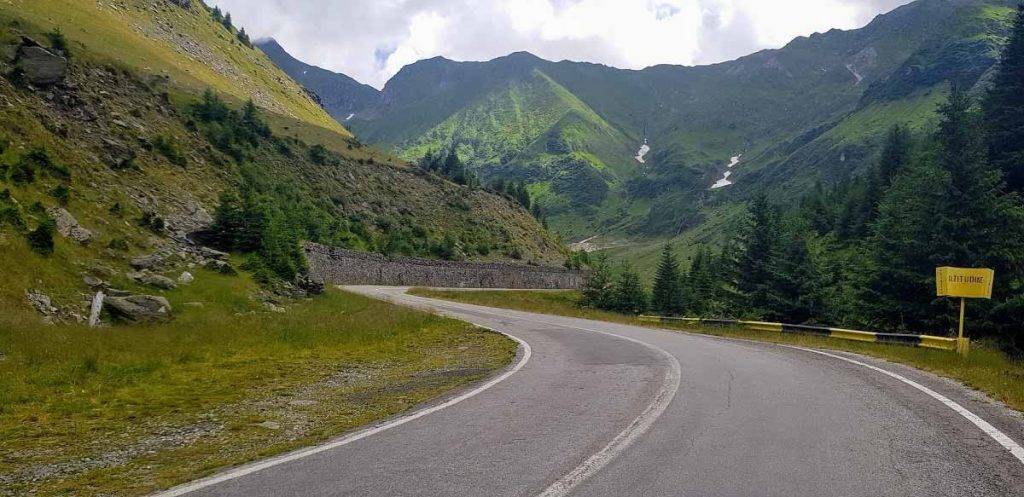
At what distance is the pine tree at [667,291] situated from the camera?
5838 centimetres

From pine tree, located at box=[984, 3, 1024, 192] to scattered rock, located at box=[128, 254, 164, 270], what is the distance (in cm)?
5040

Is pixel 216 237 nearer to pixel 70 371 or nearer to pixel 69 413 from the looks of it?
pixel 70 371

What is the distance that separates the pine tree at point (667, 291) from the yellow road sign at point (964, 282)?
4305 cm

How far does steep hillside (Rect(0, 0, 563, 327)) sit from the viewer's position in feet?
60.3

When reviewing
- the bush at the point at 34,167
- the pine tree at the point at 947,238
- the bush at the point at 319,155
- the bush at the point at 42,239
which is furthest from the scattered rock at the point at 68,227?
the bush at the point at 319,155

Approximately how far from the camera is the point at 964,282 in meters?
15.1

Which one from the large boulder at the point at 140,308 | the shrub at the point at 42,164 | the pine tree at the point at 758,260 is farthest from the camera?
the pine tree at the point at 758,260

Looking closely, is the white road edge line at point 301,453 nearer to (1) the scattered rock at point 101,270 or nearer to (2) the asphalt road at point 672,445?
(2) the asphalt road at point 672,445

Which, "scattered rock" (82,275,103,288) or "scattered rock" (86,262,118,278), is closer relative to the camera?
"scattered rock" (82,275,103,288)

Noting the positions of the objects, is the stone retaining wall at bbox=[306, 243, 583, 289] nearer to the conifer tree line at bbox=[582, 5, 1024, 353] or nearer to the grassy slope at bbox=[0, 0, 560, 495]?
the grassy slope at bbox=[0, 0, 560, 495]

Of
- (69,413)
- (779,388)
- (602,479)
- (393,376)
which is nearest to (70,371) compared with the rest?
(69,413)

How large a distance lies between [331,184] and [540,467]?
6684 centimetres

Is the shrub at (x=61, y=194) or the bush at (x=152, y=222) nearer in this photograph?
the shrub at (x=61, y=194)

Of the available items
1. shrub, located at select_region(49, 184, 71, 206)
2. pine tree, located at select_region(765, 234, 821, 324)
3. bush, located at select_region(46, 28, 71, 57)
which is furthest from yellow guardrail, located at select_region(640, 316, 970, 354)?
bush, located at select_region(46, 28, 71, 57)
